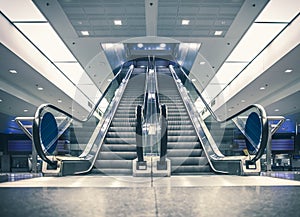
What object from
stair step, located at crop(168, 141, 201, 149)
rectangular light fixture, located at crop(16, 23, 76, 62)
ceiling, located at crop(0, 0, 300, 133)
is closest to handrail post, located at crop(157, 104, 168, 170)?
stair step, located at crop(168, 141, 201, 149)

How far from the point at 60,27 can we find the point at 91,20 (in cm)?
114

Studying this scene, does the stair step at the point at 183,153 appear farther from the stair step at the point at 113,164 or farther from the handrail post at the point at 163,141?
the handrail post at the point at 163,141

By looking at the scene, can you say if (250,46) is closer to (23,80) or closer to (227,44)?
(227,44)

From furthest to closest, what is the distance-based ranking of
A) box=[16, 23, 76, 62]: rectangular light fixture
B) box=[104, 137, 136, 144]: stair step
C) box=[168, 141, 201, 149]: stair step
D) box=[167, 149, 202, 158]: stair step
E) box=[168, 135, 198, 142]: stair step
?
box=[16, 23, 76, 62]: rectangular light fixture < box=[168, 135, 198, 142]: stair step < box=[104, 137, 136, 144]: stair step < box=[168, 141, 201, 149]: stair step < box=[167, 149, 202, 158]: stair step

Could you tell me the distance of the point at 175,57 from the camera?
70.7ft

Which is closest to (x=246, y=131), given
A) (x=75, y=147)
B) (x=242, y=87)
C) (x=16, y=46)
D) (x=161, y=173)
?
(x=161, y=173)

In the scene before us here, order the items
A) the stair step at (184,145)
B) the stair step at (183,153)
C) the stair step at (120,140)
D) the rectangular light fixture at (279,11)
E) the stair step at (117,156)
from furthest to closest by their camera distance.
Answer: the rectangular light fixture at (279,11) < the stair step at (120,140) < the stair step at (184,145) < the stair step at (183,153) < the stair step at (117,156)

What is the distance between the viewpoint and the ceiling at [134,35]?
888 centimetres

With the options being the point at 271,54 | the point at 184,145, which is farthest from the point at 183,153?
the point at 271,54

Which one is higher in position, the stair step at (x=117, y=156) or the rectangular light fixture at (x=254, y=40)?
the rectangular light fixture at (x=254, y=40)

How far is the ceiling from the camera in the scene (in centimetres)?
888

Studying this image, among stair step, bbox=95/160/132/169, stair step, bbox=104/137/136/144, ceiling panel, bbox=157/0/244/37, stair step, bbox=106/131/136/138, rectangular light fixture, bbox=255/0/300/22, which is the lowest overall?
stair step, bbox=95/160/132/169

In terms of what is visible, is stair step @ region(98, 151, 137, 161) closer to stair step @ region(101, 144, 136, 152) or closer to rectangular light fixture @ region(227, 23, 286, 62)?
stair step @ region(101, 144, 136, 152)

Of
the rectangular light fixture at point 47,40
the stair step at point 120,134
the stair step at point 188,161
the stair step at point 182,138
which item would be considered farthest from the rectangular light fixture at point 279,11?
the rectangular light fixture at point 47,40
